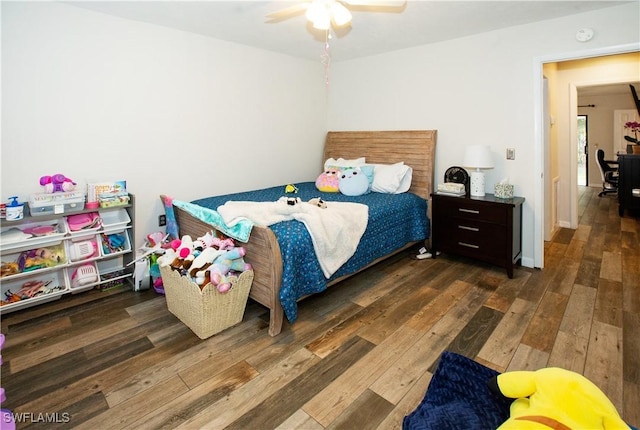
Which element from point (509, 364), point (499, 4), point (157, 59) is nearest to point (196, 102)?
point (157, 59)

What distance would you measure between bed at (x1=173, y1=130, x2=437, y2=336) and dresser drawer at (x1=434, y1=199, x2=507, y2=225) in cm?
28

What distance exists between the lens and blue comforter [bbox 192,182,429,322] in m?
2.32

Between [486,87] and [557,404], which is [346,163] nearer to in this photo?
[486,87]

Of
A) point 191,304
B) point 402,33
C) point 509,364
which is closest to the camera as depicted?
point 509,364

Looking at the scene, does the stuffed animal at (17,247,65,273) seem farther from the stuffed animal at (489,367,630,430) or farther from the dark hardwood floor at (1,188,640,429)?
the stuffed animal at (489,367,630,430)

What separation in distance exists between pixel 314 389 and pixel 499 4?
3136 millimetres

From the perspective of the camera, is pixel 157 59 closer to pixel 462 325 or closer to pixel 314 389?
pixel 314 389

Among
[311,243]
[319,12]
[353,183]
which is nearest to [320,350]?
[311,243]

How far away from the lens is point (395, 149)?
4.17 metres

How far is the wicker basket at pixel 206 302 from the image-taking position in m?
2.23

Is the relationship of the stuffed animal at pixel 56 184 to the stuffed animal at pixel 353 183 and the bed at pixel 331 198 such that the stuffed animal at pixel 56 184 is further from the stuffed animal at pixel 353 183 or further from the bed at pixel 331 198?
the stuffed animal at pixel 353 183

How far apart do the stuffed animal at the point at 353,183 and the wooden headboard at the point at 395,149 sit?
0.63 metres

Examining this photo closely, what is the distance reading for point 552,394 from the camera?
3.71 ft

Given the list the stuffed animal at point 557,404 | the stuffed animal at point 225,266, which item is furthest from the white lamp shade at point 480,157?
the stuffed animal at point 557,404
